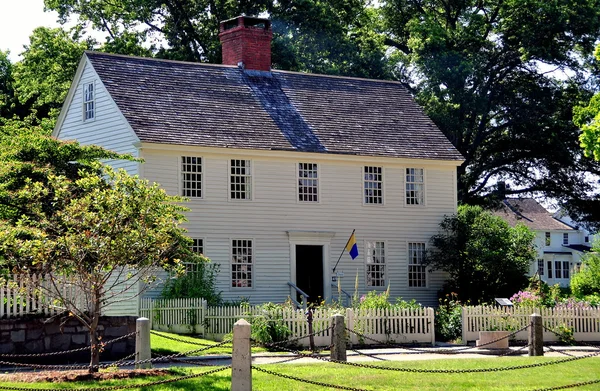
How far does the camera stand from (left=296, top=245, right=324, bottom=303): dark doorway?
111ft

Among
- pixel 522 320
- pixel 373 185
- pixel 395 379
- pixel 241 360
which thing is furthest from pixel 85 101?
pixel 241 360

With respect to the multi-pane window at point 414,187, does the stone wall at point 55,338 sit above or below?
below

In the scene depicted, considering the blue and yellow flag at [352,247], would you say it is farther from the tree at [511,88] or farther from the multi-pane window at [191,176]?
the tree at [511,88]

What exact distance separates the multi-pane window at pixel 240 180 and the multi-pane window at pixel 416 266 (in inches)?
255

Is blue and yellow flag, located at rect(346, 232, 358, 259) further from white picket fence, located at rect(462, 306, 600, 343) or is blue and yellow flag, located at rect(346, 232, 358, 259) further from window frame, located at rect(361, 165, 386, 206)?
white picket fence, located at rect(462, 306, 600, 343)

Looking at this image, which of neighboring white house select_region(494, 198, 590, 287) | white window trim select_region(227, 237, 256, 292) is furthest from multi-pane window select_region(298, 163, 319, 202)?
neighboring white house select_region(494, 198, 590, 287)

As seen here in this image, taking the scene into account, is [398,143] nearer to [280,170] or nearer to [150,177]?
[280,170]

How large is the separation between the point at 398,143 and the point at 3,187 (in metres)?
17.2

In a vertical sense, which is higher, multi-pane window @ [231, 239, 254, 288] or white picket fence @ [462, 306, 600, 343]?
multi-pane window @ [231, 239, 254, 288]

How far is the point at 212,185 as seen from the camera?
32.2 meters

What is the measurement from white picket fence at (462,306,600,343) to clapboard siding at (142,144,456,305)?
7068 millimetres

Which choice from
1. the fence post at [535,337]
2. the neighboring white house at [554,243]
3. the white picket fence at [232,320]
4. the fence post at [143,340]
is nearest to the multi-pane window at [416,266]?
the white picket fence at [232,320]

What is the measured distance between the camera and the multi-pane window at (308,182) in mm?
33938

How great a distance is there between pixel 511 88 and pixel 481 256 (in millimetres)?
15772
